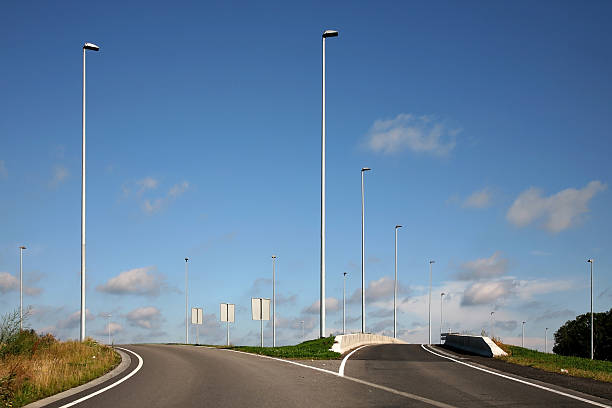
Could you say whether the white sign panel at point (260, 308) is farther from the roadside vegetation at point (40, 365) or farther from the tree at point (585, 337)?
the tree at point (585, 337)

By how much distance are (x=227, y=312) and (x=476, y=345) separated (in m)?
21.0

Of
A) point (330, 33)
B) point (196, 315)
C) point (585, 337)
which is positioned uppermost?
point (330, 33)

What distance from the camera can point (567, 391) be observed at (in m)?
15.4

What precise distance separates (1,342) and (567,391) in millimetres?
17144

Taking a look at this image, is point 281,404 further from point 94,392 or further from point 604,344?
point 604,344

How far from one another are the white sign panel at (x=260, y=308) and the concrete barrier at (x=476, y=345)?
11941 millimetres

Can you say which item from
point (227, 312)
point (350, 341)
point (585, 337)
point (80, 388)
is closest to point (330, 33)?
point (350, 341)

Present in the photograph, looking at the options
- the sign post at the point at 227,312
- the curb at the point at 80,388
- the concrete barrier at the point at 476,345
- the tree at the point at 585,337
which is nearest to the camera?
the curb at the point at 80,388

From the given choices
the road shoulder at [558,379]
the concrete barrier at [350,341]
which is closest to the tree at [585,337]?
the concrete barrier at [350,341]

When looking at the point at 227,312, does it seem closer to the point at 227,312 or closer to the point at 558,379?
the point at 227,312

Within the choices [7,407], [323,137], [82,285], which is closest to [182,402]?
[7,407]

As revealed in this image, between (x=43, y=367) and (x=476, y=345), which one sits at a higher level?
(x=43, y=367)

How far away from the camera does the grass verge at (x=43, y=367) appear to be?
14.6m

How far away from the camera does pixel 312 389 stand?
48.0 ft
